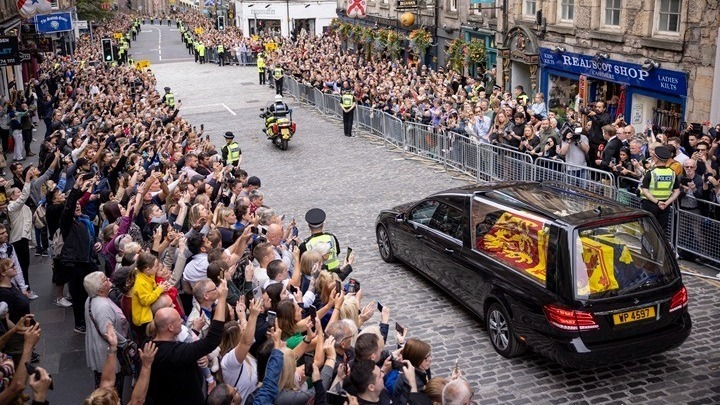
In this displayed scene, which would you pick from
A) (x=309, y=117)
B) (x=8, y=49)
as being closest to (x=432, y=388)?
(x=8, y=49)

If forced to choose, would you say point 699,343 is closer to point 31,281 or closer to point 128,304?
point 128,304

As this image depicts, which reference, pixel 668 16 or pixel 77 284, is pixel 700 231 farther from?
pixel 668 16

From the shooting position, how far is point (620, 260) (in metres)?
7.48

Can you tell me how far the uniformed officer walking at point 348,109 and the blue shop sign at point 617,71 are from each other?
6.32 metres

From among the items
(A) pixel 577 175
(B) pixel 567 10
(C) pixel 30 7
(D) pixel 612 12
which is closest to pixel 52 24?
(C) pixel 30 7

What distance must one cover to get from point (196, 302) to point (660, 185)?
268 inches

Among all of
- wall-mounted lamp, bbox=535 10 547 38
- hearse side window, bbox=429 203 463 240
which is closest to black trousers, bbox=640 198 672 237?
hearse side window, bbox=429 203 463 240

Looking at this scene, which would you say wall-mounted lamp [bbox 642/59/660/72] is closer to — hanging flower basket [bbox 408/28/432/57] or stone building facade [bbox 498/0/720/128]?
stone building facade [bbox 498/0/720/128]

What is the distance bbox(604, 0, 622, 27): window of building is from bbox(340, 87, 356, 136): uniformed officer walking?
7619 millimetres

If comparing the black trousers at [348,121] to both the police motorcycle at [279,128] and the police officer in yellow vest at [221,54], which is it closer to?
the police motorcycle at [279,128]

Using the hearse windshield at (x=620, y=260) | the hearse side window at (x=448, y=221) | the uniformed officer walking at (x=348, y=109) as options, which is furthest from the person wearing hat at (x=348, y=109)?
the hearse windshield at (x=620, y=260)

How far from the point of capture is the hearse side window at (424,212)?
33.5ft

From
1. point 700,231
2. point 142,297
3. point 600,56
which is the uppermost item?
point 600,56

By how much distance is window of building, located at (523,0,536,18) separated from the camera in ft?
83.1
